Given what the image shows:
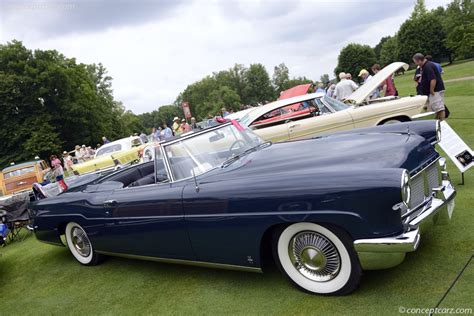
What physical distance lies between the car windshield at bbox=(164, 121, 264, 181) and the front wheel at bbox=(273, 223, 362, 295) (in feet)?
3.76

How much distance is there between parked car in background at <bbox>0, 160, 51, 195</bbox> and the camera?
15.7 m

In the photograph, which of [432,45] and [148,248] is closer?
[148,248]

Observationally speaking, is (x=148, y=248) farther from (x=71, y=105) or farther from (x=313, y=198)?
(x=71, y=105)

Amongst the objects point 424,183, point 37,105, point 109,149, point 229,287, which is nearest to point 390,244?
point 424,183

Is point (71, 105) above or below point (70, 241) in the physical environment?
above

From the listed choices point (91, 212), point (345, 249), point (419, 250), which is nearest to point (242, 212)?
point (345, 249)

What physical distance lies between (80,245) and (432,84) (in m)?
7.11

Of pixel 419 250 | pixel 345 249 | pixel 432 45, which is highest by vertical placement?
pixel 432 45

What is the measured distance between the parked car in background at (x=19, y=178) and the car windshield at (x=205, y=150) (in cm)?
1399

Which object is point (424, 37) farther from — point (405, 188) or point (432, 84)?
point (405, 188)

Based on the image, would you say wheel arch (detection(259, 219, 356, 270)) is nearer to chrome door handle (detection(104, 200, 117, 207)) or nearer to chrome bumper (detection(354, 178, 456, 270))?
chrome bumper (detection(354, 178, 456, 270))

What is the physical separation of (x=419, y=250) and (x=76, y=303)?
349 centimetres

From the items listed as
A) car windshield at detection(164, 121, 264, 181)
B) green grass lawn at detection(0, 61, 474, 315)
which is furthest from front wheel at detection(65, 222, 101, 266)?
car windshield at detection(164, 121, 264, 181)

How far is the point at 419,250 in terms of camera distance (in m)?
3.57
